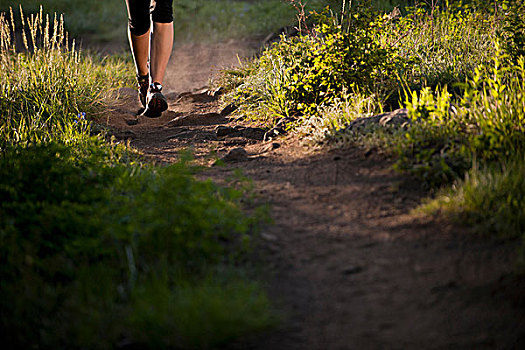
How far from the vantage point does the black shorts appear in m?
4.75

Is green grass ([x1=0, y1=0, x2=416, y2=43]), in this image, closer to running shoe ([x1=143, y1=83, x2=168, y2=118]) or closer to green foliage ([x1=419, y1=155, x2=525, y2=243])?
running shoe ([x1=143, y1=83, x2=168, y2=118])

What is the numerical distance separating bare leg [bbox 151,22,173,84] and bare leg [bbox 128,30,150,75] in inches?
14.5

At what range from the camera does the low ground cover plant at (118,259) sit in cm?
189

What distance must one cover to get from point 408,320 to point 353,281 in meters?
0.32

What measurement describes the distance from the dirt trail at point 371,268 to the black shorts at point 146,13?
1993 millimetres

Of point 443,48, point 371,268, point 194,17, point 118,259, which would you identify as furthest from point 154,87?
point 194,17

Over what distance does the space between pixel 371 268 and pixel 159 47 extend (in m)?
3.47

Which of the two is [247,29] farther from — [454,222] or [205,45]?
[454,222]

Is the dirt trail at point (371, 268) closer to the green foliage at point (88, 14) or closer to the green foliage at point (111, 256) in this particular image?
the green foliage at point (111, 256)

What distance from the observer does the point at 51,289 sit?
7.16 ft

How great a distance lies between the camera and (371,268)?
7.46 ft

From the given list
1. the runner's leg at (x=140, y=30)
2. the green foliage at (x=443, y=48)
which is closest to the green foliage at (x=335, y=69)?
the green foliage at (x=443, y=48)

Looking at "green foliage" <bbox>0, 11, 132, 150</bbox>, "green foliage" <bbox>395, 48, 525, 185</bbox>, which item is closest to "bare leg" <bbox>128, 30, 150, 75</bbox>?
"green foliage" <bbox>0, 11, 132, 150</bbox>

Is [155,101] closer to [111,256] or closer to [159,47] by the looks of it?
[159,47]
